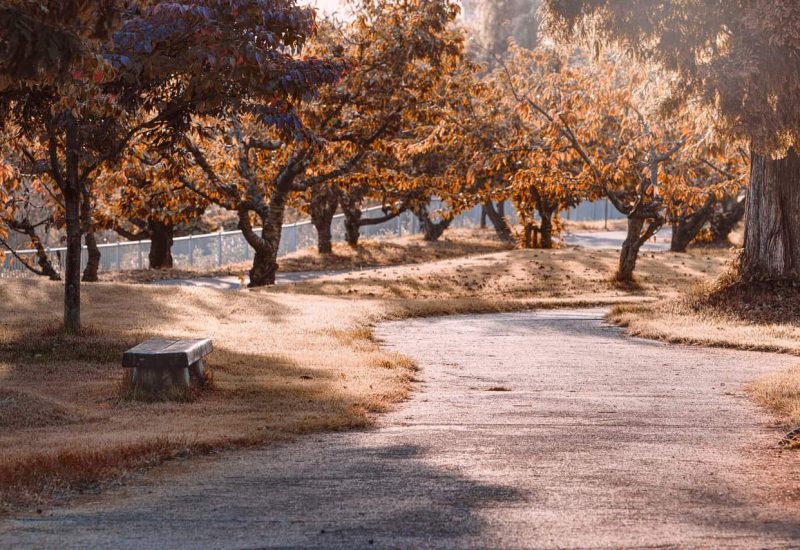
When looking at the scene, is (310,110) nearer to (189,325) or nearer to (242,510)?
(189,325)

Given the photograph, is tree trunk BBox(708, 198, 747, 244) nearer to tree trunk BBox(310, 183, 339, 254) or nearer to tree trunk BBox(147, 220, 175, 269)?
tree trunk BBox(310, 183, 339, 254)

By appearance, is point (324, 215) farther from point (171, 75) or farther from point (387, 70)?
point (171, 75)

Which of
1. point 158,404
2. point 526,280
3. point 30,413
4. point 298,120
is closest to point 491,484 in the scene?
point 158,404

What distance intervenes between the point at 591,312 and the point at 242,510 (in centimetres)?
1491

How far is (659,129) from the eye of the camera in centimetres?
2225

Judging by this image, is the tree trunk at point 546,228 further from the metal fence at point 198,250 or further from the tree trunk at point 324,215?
the metal fence at point 198,250

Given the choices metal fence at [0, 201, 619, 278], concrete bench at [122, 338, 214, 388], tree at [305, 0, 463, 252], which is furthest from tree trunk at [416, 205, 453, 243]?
concrete bench at [122, 338, 214, 388]

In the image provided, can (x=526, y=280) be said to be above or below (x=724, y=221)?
below

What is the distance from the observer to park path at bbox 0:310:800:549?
5562 millimetres

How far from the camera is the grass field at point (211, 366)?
754 cm

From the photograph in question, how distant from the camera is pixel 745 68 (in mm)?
14203

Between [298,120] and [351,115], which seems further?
[351,115]

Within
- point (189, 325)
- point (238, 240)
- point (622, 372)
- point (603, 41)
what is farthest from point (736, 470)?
point (238, 240)

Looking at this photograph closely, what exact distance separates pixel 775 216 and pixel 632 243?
7.38 meters
